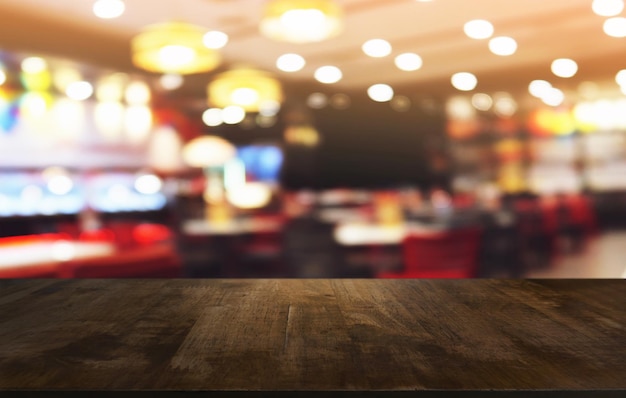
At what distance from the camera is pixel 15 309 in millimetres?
1262

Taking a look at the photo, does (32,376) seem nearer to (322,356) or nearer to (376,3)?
(322,356)

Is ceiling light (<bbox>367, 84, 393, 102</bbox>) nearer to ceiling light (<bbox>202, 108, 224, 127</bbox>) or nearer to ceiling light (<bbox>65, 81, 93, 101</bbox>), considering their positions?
ceiling light (<bbox>202, 108, 224, 127</bbox>)

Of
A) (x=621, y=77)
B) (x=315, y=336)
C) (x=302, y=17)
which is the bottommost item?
(x=315, y=336)

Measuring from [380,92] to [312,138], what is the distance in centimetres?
167

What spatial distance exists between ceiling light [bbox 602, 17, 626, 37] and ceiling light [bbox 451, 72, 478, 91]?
194 centimetres

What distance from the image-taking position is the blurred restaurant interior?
15.8 ft

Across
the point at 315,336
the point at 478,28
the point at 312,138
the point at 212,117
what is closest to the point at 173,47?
the point at 478,28

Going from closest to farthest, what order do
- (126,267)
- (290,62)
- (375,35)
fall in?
(126,267), (375,35), (290,62)

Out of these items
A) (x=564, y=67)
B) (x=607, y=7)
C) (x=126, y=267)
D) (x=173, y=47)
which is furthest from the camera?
(x=564, y=67)

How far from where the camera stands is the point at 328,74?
27.0 feet

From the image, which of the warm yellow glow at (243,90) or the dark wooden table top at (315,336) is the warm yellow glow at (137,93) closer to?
the warm yellow glow at (243,90)

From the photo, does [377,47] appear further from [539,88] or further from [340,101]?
[539,88]

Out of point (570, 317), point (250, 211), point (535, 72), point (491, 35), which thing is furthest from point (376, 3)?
point (570, 317)

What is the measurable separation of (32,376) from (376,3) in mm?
4962
